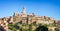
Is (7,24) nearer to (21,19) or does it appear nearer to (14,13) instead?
(21,19)

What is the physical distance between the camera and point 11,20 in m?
52.6

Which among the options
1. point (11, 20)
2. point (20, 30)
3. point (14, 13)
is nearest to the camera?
point (20, 30)

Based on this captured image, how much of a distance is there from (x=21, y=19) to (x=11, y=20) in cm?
364

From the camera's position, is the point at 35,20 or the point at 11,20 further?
the point at 11,20

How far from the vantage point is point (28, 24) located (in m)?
46.9

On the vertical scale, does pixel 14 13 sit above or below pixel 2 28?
above

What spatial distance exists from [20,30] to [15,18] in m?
7.50

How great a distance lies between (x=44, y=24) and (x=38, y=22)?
1.63m

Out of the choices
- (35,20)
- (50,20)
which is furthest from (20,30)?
(50,20)

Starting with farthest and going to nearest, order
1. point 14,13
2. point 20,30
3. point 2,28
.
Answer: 1. point 14,13
2. point 2,28
3. point 20,30

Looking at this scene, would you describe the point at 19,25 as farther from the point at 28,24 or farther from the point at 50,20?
the point at 50,20

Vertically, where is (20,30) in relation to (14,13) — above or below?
below

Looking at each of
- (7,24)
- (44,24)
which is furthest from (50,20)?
(7,24)

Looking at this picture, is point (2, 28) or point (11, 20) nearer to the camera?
point (2, 28)
